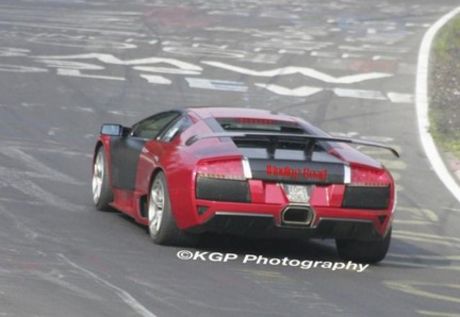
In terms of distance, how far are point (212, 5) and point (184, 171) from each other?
28.6 m

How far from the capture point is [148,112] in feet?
67.4

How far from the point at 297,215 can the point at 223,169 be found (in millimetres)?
653

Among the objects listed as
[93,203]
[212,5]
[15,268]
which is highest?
[15,268]

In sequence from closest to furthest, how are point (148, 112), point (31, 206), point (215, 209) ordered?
point (215, 209), point (31, 206), point (148, 112)

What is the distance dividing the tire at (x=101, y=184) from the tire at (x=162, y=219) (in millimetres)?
1496

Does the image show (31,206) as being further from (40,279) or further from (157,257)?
(40,279)

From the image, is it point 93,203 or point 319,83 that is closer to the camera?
point 93,203

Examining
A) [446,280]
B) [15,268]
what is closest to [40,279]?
[15,268]

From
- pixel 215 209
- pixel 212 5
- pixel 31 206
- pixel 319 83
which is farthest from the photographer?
pixel 212 5

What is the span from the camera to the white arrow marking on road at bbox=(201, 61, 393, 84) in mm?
25312

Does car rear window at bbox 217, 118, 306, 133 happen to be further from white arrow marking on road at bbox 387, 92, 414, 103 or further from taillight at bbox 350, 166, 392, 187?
white arrow marking on road at bbox 387, 92, 414, 103

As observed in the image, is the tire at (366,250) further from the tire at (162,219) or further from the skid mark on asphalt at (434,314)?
the skid mark on asphalt at (434,314)

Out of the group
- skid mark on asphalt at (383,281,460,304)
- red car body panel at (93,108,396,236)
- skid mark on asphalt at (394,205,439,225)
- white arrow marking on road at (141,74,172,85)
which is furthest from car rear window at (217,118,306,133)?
white arrow marking on road at (141,74,172,85)

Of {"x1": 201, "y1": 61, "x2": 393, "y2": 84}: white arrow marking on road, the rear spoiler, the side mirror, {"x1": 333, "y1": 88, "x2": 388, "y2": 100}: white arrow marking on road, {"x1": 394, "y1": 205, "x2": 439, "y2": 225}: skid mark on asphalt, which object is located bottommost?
{"x1": 201, "y1": 61, "x2": 393, "y2": 84}: white arrow marking on road
